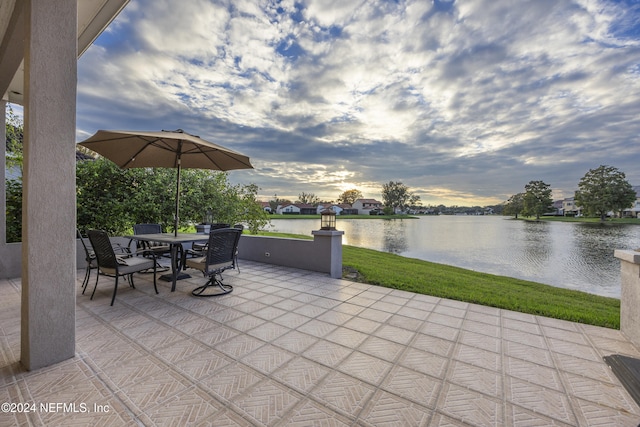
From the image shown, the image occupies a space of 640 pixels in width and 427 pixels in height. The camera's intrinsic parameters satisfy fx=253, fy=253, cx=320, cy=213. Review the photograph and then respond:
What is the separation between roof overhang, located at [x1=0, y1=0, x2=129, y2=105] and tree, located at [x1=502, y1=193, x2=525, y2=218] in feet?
211

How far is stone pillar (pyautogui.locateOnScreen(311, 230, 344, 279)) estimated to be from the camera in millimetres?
5258

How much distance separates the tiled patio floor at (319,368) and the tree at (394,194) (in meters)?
56.0

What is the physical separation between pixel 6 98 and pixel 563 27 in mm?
11693

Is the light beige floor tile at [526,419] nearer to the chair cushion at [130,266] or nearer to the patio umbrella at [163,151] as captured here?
the patio umbrella at [163,151]

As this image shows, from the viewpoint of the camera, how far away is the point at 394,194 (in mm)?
57719

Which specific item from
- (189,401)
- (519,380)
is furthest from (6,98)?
(519,380)

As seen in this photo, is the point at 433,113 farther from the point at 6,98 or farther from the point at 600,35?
the point at 6,98

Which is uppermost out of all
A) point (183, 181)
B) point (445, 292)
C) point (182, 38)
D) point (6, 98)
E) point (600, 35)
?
point (600, 35)

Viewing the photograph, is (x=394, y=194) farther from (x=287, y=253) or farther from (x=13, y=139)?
(x=13, y=139)

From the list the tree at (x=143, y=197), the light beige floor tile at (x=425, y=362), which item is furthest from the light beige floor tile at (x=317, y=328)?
the tree at (x=143, y=197)

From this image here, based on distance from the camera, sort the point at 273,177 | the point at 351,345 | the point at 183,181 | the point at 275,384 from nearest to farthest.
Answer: the point at 275,384
the point at 351,345
the point at 183,181
the point at 273,177

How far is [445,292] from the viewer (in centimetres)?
446

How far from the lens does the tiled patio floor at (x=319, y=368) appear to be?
63.1 inches

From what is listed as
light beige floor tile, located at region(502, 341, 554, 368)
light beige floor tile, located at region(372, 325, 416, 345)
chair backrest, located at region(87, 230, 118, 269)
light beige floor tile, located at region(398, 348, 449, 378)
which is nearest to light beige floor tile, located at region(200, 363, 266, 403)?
light beige floor tile, located at region(398, 348, 449, 378)
